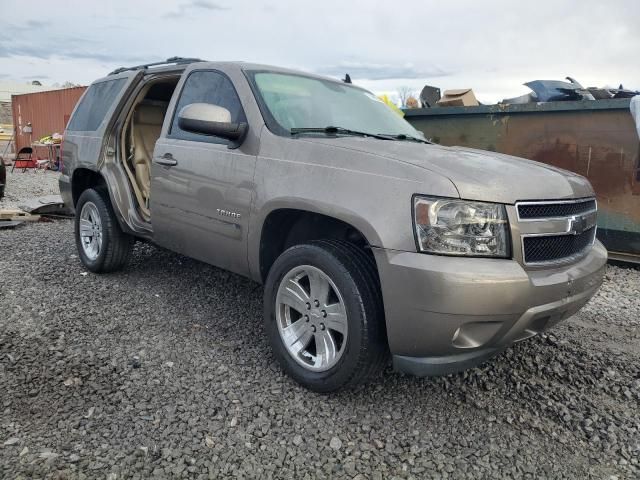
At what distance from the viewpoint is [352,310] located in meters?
2.59

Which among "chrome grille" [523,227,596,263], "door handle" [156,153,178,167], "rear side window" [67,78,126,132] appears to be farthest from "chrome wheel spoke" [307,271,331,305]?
"rear side window" [67,78,126,132]

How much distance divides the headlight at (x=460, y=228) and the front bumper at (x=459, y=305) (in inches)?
1.9

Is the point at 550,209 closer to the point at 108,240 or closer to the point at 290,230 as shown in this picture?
→ the point at 290,230

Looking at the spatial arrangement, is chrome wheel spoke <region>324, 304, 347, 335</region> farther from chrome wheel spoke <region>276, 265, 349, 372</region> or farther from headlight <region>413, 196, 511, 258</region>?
headlight <region>413, 196, 511, 258</region>

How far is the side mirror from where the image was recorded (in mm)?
3125

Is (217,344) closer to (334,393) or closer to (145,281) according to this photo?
(334,393)

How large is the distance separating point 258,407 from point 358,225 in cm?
108

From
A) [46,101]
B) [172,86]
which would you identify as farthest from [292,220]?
[46,101]

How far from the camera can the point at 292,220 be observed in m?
3.19

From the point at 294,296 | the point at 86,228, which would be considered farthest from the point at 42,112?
the point at 294,296

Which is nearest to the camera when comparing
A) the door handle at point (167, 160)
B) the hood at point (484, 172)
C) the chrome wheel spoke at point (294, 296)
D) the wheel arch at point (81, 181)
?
the hood at point (484, 172)

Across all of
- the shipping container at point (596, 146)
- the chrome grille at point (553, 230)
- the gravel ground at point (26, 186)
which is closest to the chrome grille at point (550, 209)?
the chrome grille at point (553, 230)

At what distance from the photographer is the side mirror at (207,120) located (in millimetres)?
3125

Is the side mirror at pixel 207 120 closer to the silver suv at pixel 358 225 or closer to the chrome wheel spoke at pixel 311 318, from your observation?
the silver suv at pixel 358 225
